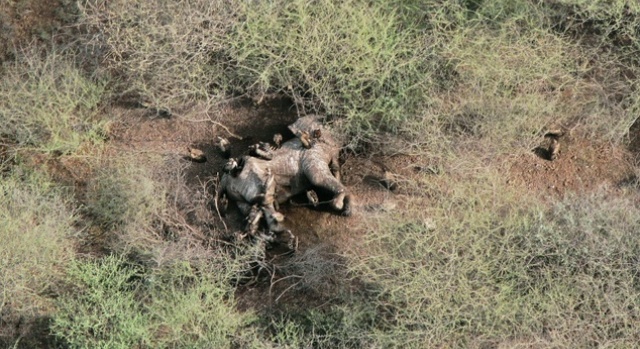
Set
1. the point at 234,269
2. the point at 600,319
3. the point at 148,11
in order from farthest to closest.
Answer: the point at 148,11 → the point at 234,269 → the point at 600,319

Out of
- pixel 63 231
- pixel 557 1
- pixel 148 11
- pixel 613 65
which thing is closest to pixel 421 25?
pixel 557 1

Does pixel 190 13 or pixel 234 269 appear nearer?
pixel 234 269

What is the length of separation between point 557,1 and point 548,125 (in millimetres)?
972

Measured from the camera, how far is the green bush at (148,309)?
619 cm

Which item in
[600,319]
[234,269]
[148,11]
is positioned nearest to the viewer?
[600,319]

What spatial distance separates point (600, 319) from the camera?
6.05 metres

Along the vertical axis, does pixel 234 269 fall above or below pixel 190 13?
below

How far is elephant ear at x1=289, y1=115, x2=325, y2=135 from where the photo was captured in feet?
22.6

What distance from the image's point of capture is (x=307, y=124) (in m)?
6.89

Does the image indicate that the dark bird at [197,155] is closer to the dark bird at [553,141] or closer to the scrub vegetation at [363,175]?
the scrub vegetation at [363,175]

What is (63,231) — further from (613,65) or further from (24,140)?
(613,65)

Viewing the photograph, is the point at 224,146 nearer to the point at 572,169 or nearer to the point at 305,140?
the point at 305,140

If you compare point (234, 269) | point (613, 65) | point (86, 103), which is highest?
point (613, 65)

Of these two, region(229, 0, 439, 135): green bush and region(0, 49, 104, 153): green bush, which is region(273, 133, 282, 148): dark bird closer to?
region(229, 0, 439, 135): green bush
